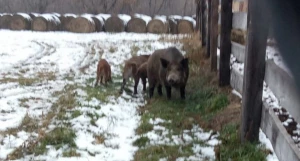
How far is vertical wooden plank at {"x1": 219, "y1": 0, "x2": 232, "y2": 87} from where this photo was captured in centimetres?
681

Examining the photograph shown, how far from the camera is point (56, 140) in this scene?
16.0 feet

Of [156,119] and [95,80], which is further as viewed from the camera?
[95,80]

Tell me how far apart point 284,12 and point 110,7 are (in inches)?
1253

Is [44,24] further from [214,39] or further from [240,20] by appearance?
[240,20]

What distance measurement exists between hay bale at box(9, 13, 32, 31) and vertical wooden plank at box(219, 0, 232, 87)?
22.5m

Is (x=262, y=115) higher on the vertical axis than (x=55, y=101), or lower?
higher

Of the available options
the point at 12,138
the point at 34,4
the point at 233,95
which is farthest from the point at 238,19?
the point at 34,4

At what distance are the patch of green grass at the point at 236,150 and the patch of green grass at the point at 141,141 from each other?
32.4 inches

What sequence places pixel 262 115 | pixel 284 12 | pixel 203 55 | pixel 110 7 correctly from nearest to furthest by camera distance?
1. pixel 284 12
2. pixel 262 115
3. pixel 203 55
4. pixel 110 7

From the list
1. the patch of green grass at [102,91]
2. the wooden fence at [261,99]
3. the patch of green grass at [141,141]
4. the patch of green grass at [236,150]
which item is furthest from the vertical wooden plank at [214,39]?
the patch of green grass at [141,141]

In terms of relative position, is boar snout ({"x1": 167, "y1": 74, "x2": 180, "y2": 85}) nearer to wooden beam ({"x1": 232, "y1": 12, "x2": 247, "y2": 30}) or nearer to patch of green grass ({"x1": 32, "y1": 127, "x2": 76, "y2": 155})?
wooden beam ({"x1": 232, "y1": 12, "x2": 247, "y2": 30})

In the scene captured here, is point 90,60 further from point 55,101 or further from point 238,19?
point 238,19

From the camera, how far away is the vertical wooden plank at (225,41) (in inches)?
268

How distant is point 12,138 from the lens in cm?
495
